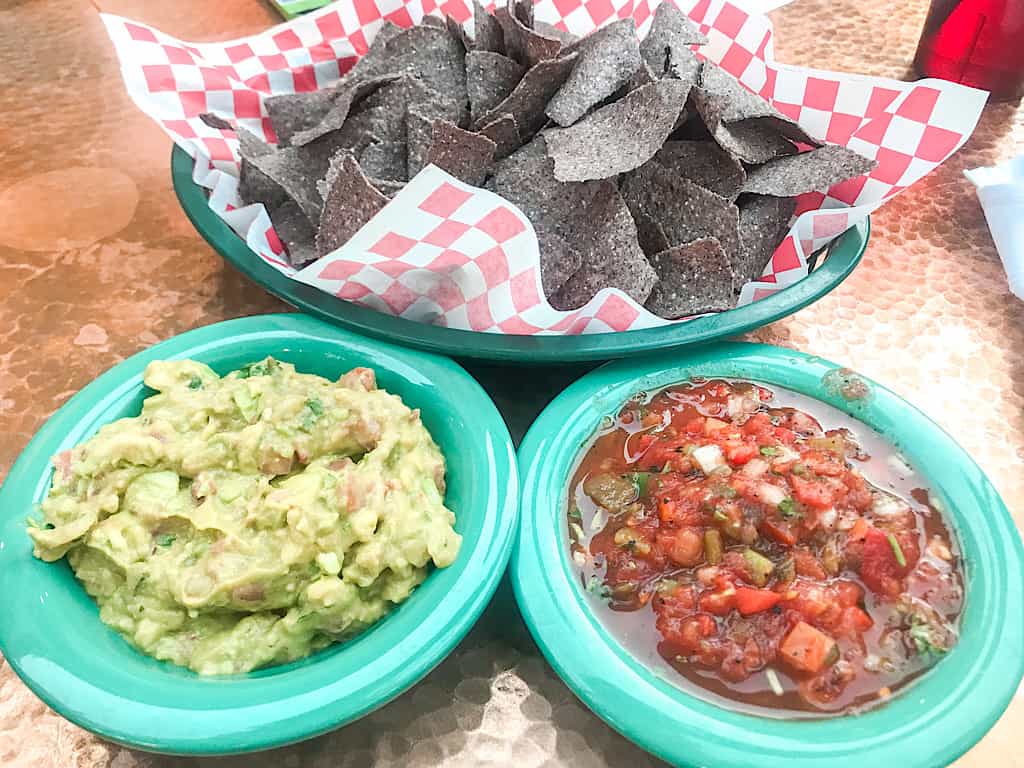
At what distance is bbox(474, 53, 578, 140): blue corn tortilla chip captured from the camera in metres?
1.76

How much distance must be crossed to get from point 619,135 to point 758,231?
1.15 ft

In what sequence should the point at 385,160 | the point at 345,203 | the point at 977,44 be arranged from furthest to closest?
the point at 977,44 → the point at 385,160 → the point at 345,203

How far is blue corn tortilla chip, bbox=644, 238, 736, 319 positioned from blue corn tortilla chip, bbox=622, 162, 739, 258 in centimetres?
6

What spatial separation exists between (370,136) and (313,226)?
0.77 ft

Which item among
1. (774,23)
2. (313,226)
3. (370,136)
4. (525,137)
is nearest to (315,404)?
(313,226)

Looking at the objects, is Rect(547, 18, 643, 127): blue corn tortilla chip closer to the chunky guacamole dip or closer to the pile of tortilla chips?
the pile of tortilla chips

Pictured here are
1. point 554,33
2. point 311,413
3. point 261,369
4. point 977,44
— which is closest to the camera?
point 311,413

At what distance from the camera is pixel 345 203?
154 cm

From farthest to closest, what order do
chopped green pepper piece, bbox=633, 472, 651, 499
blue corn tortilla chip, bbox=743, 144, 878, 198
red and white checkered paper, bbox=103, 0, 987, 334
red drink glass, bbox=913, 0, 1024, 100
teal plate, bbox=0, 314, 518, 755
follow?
red drink glass, bbox=913, 0, 1024, 100 < blue corn tortilla chip, bbox=743, 144, 878, 198 < red and white checkered paper, bbox=103, 0, 987, 334 < chopped green pepper piece, bbox=633, 472, 651, 499 < teal plate, bbox=0, 314, 518, 755

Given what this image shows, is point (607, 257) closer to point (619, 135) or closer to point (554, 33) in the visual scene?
point (619, 135)

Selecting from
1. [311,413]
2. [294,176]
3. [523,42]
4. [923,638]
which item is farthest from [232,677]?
[523,42]

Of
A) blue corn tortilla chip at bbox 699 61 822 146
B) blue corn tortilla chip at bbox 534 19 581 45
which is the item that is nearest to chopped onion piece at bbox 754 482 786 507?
blue corn tortilla chip at bbox 699 61 822 146

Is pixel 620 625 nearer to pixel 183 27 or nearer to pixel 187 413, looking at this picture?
pixel 187 413

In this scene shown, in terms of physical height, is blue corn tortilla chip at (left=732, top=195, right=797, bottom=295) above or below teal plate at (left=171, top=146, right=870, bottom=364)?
above
